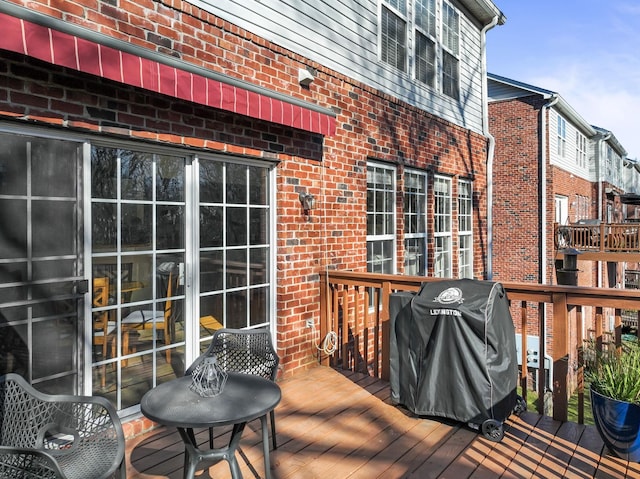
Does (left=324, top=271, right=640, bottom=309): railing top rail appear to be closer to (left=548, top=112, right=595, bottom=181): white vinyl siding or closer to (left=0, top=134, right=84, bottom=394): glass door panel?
(left=0, top=134, right=84, bottom=394): glass door panel

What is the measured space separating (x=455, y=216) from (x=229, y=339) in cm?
547

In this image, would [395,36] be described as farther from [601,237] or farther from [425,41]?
[601,237]

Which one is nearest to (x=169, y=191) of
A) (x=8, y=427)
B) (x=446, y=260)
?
(x=8, y=427)

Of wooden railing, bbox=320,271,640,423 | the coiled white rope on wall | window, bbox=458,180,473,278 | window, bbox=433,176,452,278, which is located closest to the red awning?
wooden railing, bbox=320,271,640,423

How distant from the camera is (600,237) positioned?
13906 millimetres

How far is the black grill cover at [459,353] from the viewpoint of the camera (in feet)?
10.1

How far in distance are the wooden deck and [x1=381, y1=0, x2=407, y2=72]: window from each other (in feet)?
14.8

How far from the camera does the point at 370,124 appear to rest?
18.2ft

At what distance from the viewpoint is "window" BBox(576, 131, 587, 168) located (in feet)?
58.9

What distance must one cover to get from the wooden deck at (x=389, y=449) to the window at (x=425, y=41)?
4.52m

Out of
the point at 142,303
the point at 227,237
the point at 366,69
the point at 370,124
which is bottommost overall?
the point at 142,303

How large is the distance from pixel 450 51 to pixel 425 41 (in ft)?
2.73

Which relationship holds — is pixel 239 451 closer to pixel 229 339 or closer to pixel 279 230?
pixel 229 339

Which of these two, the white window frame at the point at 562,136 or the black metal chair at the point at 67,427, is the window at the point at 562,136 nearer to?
the white window frame at the point at 562,136
